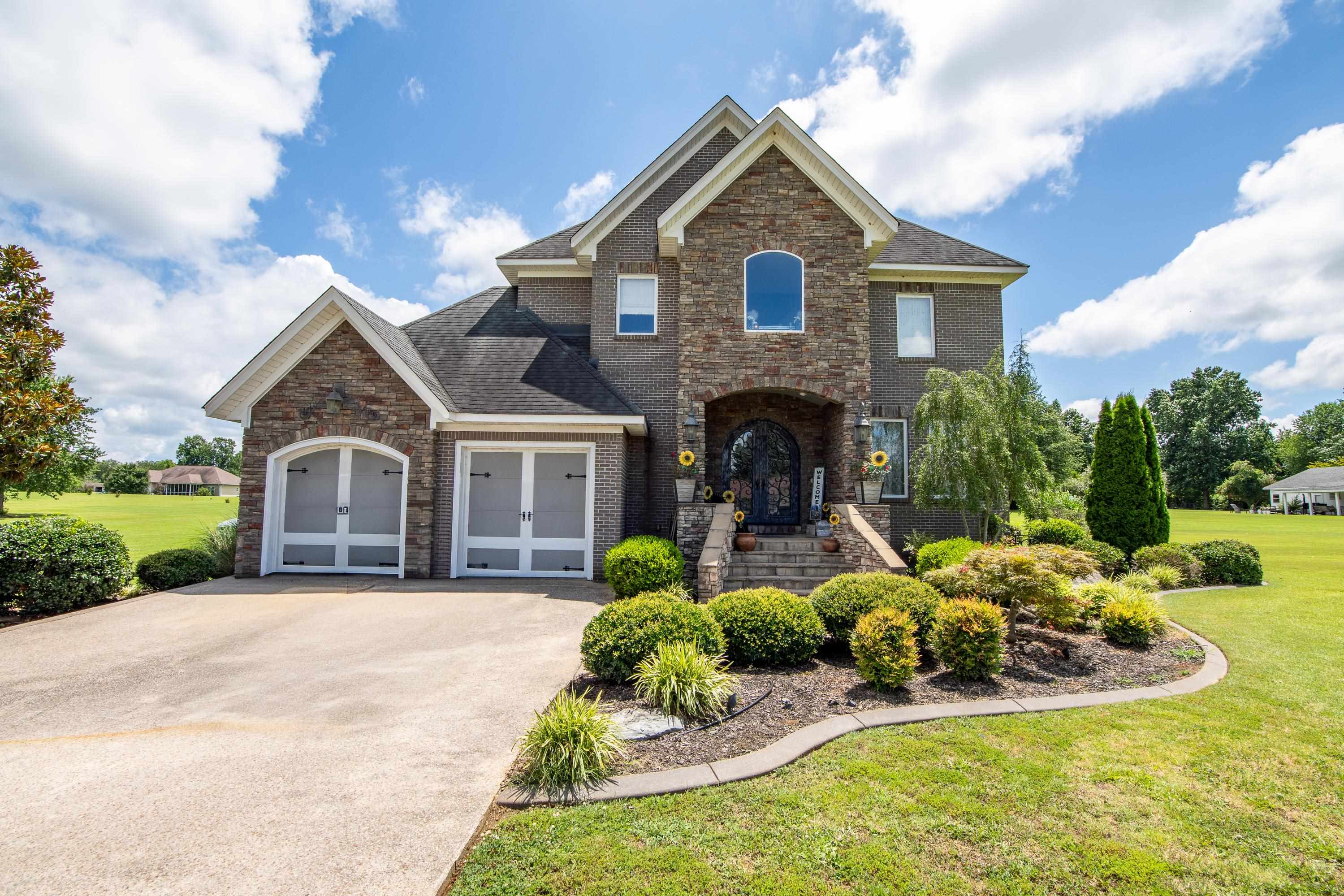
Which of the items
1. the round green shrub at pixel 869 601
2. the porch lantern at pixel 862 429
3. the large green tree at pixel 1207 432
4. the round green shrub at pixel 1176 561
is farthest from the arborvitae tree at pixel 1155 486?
the large green tree at pixel 1207 432

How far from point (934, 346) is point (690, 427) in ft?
21.8

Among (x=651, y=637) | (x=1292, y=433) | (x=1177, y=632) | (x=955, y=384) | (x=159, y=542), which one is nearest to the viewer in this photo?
(x=651, y=637)

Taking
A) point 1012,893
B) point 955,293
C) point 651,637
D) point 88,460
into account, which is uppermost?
point 955,293

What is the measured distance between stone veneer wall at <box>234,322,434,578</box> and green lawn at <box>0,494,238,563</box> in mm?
2861

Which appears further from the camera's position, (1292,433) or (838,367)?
(1292,433)

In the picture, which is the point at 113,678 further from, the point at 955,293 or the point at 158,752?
the point at 955,293

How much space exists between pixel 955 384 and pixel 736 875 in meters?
10.7

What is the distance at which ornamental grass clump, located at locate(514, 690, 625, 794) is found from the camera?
390cm

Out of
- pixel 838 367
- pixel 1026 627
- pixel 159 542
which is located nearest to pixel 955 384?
pixel 838 367

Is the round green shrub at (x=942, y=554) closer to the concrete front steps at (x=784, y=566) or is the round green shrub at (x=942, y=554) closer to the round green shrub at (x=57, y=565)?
the concrete front steps at (x=784, y=566)

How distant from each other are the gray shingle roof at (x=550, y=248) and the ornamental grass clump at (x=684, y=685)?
11.2 meters

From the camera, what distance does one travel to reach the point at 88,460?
28.7 m

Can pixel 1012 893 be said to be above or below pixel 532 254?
below

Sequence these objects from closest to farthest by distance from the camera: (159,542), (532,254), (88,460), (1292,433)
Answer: (532,254), (159,542), (88,460), (1292,433)
